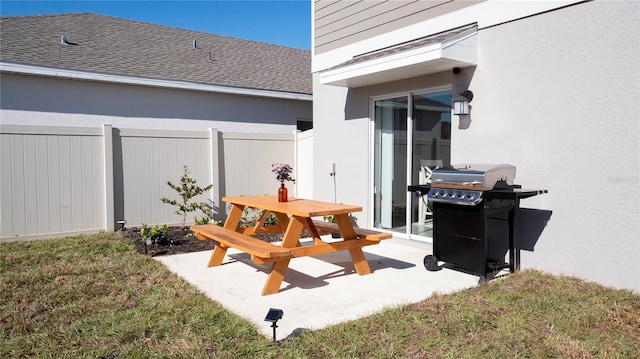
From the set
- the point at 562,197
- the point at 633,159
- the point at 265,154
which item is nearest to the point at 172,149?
the point at 265,154

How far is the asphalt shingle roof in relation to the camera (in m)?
9.07

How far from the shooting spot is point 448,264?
18.0ft

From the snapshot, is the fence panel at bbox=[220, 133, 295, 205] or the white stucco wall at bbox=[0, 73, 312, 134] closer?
the white stucco wall at bbox=[0, 73, 312, 134]

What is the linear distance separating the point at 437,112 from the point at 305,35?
37.3 feet

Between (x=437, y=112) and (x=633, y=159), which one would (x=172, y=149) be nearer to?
(x=437, y=112)

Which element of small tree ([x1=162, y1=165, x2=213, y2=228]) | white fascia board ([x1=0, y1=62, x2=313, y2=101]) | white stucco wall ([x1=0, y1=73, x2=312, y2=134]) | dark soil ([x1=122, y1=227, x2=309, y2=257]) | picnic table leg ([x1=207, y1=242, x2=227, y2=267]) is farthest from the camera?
white stucco wall ([x1=0, y1=73, x2=312, y2=134])

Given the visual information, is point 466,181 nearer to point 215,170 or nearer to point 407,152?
point 407,152

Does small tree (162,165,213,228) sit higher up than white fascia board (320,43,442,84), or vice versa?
white fascia board (320,43,442,84)

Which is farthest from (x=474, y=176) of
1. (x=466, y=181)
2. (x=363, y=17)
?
(x=363, y=17)

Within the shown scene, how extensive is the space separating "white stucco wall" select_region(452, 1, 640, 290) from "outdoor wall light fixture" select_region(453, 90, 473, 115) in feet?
0.67

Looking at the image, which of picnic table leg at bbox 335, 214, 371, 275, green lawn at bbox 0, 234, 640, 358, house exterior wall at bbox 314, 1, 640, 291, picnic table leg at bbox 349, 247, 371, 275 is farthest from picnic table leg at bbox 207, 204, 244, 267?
house exterior wall at bbox 314, 1, 640, 291

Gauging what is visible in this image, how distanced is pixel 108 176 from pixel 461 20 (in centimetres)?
584

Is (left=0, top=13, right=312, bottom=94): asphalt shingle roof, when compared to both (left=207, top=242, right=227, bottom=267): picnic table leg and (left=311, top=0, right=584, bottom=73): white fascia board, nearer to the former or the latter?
(left=311, top=0, right=584, bottom=73): white fascia board

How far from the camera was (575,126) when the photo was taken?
4.71 metres
